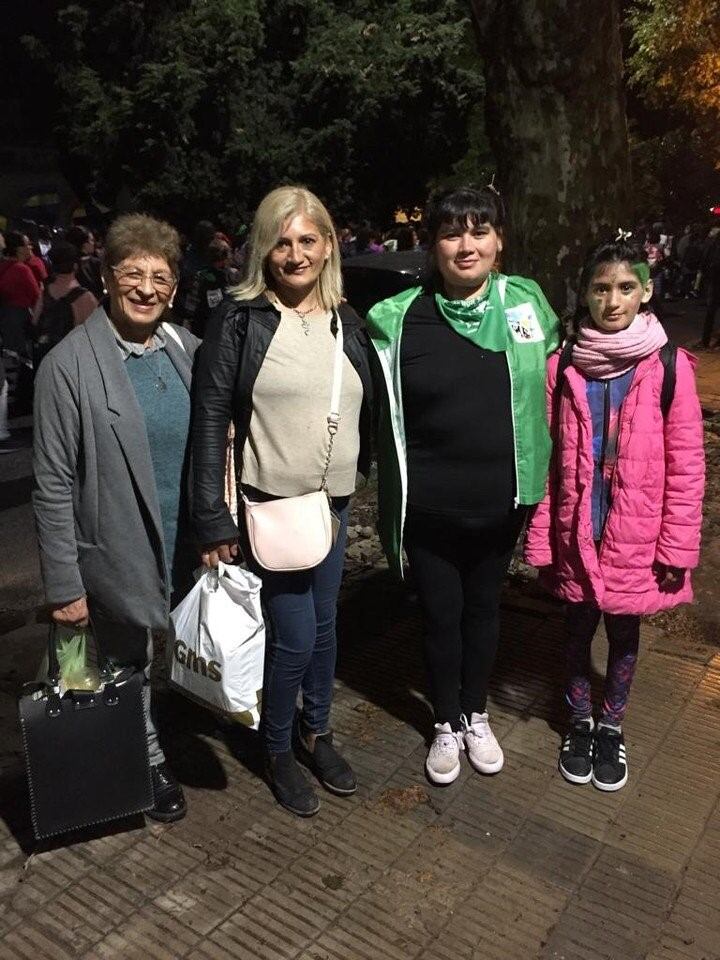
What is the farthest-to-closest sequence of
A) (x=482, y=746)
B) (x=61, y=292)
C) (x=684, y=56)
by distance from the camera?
(x=684, y=56) < (x=61, y=292) < (x=482, y=746)

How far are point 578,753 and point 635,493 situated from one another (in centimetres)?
98

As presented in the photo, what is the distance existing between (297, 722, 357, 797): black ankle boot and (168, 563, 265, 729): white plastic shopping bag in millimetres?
472

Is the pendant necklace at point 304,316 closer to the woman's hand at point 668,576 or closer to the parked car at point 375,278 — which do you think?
the woman's hand at point 668,576

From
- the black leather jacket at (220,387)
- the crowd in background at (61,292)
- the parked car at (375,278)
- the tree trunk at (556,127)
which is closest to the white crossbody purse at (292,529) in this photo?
the black leather jacket at (220,387)

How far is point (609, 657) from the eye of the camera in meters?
3.24

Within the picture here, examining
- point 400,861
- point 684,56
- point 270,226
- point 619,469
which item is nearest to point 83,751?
point 400,861

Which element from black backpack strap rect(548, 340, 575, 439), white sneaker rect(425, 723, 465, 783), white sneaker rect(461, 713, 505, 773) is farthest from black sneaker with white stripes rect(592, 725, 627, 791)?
black backpack strap rect(548, 340, 575, 439)

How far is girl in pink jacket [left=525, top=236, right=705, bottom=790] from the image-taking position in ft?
9.55

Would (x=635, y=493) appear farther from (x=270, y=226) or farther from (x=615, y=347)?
(x=270, y=226)

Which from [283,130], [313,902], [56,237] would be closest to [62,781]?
[313,902]

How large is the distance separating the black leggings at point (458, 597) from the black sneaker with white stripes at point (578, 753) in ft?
1.08

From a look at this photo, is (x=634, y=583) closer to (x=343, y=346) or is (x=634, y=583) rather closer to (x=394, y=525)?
(x=394, y=525)

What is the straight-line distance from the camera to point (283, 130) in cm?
2167

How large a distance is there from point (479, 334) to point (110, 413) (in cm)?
115
